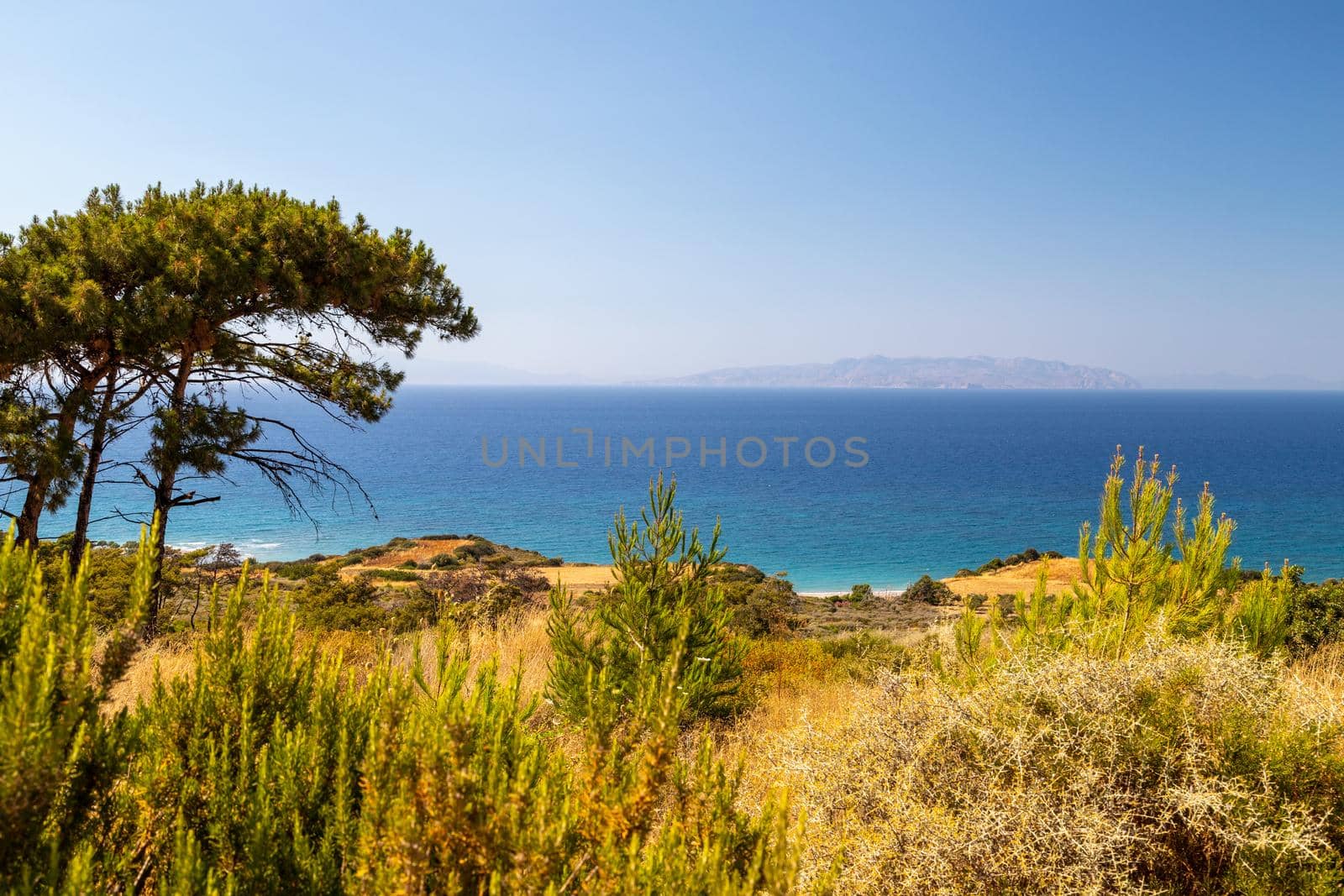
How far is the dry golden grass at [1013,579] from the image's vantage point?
78.8 feet

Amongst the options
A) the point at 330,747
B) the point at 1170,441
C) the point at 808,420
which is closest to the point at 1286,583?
the point at 330,747

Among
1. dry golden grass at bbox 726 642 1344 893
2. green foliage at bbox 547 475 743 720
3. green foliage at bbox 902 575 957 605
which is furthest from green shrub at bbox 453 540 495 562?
dry golden grass at bbox 726 642 1344 893

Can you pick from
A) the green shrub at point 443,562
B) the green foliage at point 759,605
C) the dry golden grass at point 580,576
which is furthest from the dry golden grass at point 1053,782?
the green shrub at point 443,562

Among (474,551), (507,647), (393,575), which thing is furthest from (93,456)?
(474,551)

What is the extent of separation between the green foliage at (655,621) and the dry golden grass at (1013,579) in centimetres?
1974

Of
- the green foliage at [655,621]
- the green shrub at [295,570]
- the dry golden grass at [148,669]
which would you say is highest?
the green foliage at [655,621]

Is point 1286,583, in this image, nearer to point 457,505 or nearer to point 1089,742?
point 1089,742

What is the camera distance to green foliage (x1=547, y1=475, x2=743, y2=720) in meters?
5.52

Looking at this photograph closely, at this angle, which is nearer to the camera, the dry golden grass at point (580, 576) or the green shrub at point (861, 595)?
the dry golden grass at point (580, 576)

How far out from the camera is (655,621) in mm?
5586

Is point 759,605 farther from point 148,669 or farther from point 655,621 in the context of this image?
point 148,669

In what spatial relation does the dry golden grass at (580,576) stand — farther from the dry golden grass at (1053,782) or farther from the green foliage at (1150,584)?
the dry golden grass at (1053,782)

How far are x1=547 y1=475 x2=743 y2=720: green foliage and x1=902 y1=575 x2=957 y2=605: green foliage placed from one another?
1917 cm

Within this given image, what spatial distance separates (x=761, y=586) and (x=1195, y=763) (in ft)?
64.7
